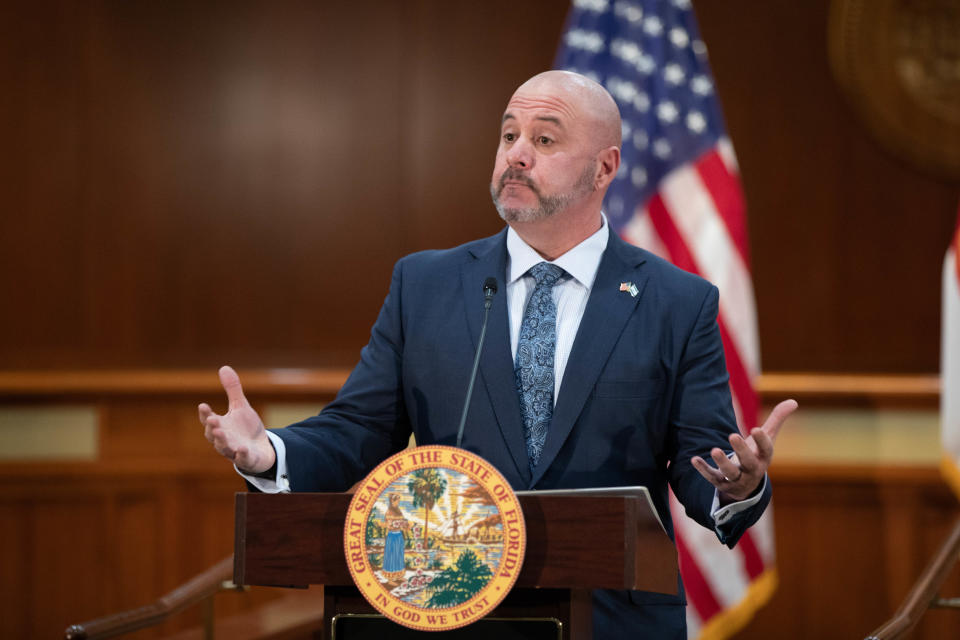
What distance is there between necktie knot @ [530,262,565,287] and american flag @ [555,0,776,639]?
159cm

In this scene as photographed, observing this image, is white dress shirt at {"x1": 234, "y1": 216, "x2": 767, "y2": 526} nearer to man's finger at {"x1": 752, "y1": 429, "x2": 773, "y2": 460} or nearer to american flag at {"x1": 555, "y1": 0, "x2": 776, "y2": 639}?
man's finger at {"x1": 752, "y1": 429, "x2": 773, "y2": 460}

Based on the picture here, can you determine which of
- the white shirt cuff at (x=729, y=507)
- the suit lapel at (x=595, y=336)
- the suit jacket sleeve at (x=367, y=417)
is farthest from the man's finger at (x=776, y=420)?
the suit jacket sleeve at (x=367, y=417)

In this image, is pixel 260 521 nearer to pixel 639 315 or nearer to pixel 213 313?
pixel 639 315

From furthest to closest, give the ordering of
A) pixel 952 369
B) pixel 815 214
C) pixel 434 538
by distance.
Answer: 1. pixel 815 214
2. pixel 952 369
3. pixel 434 538

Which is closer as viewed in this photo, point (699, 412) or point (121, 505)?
point (699, 412)

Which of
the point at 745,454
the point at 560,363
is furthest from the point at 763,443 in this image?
the point at 560,363

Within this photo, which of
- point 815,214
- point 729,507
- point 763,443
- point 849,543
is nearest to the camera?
point 763,443

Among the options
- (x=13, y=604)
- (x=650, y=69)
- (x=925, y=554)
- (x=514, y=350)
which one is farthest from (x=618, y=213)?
(x=13, y=604)

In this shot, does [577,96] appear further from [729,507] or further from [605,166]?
[729,507]

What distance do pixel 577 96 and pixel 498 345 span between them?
53 centimetres

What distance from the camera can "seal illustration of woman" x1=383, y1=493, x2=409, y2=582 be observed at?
1.46 meters

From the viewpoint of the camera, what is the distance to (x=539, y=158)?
2.05 meters

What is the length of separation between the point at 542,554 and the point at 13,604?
364 cm

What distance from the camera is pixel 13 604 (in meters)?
4.37
